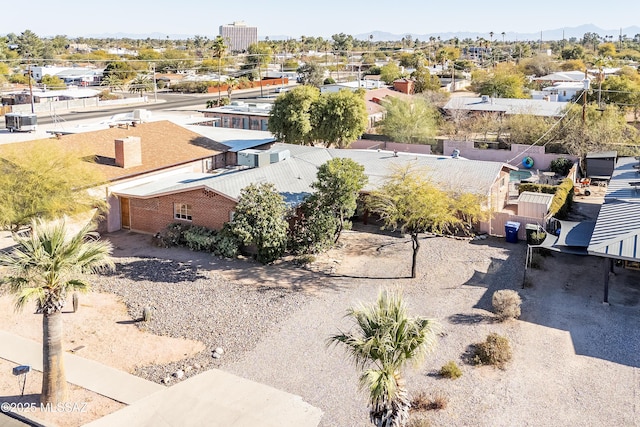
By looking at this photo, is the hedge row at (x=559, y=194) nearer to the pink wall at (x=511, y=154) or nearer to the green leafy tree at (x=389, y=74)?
the pink wall at (x=511, y=154)

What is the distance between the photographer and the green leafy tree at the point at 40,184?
939 inches

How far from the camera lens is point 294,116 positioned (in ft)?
144

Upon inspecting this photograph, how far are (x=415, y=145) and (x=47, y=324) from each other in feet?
133

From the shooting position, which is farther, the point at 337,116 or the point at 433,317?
the point at 337,116

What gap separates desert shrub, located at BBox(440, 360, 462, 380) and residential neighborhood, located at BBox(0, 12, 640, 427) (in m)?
0.06

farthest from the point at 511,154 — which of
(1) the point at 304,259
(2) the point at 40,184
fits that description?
(2) the point at 40,184

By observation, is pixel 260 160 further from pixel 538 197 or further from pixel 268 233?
pixel 538 197

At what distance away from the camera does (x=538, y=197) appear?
33.9 metres

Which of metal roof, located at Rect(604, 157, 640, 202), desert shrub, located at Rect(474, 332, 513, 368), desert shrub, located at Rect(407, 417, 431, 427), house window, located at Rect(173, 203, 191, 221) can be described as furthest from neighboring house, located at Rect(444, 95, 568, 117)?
desert shrub, located at Rect(407, 417, 431, 427)

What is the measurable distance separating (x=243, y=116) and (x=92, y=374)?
44.0m

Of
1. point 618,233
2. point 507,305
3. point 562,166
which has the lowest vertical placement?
point 507,305

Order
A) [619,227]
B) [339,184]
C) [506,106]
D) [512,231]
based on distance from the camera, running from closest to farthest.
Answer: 1. [619,227]
2. [339,184]
3. [512,231]
4. [506,106]

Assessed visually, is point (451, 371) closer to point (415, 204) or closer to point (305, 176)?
point (415, 204)

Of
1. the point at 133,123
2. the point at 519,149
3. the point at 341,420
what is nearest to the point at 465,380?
the point at 341,420
